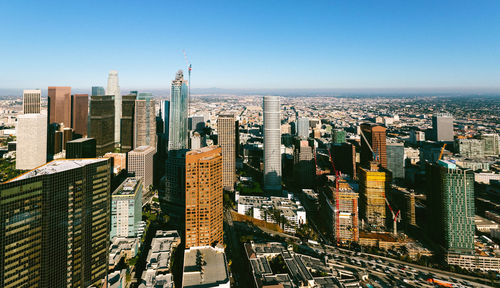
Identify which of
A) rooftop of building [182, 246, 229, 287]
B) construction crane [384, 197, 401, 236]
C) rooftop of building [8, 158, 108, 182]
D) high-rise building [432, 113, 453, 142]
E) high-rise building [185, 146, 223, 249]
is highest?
high-rise building [432, 113, 453, 142]

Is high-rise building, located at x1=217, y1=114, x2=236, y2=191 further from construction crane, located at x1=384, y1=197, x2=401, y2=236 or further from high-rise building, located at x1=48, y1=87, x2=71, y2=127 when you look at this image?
high-rise building, located at x1=48, y1=87, x2=71, y2=127

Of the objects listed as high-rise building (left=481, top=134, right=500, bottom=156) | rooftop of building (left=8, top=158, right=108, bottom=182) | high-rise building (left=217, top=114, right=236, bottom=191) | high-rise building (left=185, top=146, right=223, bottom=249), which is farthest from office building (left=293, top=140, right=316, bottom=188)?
high-rise building (left=481, top=134, right=500, bottom=156)

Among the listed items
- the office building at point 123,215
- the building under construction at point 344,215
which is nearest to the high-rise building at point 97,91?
the office building at point 123,215

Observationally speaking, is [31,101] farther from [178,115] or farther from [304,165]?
[304,165]

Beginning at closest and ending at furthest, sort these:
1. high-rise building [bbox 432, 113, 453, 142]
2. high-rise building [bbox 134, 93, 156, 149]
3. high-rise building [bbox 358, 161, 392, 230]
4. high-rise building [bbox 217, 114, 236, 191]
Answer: high-rise building [bbox 358, 161, 392, 230] → high-rise building [bbox 217, 114, 236, 191] → high-rise building [bbox 134, 93, 156, 149] → high-rise building [bbox 432, 113, 453, 142]

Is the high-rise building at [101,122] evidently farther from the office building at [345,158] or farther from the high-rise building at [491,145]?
the high-rise building at [491,145]

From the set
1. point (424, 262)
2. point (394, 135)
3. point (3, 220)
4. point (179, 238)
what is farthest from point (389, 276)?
point (394, 135)
